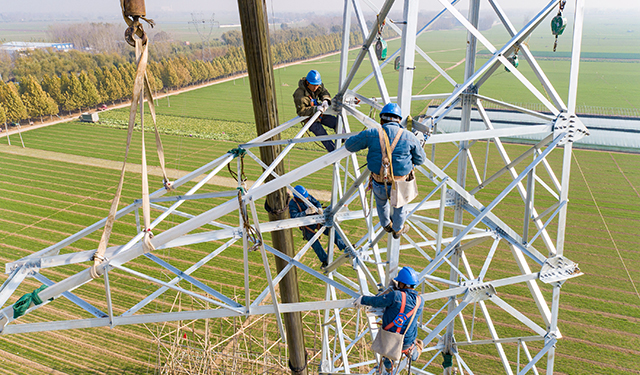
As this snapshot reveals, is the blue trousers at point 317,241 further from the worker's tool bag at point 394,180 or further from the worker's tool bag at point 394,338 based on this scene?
the worker's tool bag at point 394,180

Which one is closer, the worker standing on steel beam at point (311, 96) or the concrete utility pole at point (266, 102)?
the concrete utility pole at point (266, 102)

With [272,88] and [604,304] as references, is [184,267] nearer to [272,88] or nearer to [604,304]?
[272,88]

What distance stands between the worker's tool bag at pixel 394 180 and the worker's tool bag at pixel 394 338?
1459 mm

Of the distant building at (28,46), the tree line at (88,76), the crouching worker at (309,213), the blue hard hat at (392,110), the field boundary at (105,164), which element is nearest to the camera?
the blue hard hat at (392,110)

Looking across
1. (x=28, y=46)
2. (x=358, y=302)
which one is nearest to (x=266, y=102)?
(x=358, y=302)

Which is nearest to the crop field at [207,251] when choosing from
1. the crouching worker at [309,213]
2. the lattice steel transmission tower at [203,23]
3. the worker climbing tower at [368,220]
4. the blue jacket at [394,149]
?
the crouching worker at [309,213]

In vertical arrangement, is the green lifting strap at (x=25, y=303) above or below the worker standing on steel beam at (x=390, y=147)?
below

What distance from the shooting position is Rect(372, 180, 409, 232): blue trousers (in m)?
6.84

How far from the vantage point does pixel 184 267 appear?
27.7 m

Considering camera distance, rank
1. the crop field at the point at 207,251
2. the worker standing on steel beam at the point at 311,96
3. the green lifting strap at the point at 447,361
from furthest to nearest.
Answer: the crop field at the point at 207,251, the green lifting strap at the point at 447,361, the worker standing on steel beam at the point at 311,96

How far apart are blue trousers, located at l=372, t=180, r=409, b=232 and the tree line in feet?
174

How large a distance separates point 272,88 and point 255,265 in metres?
22.3

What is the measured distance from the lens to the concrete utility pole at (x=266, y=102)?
21.8 feet

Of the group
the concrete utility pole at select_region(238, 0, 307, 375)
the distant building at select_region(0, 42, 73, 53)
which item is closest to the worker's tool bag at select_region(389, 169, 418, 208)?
the concrete utility pole at select_region(238, 0, 307, 375)
